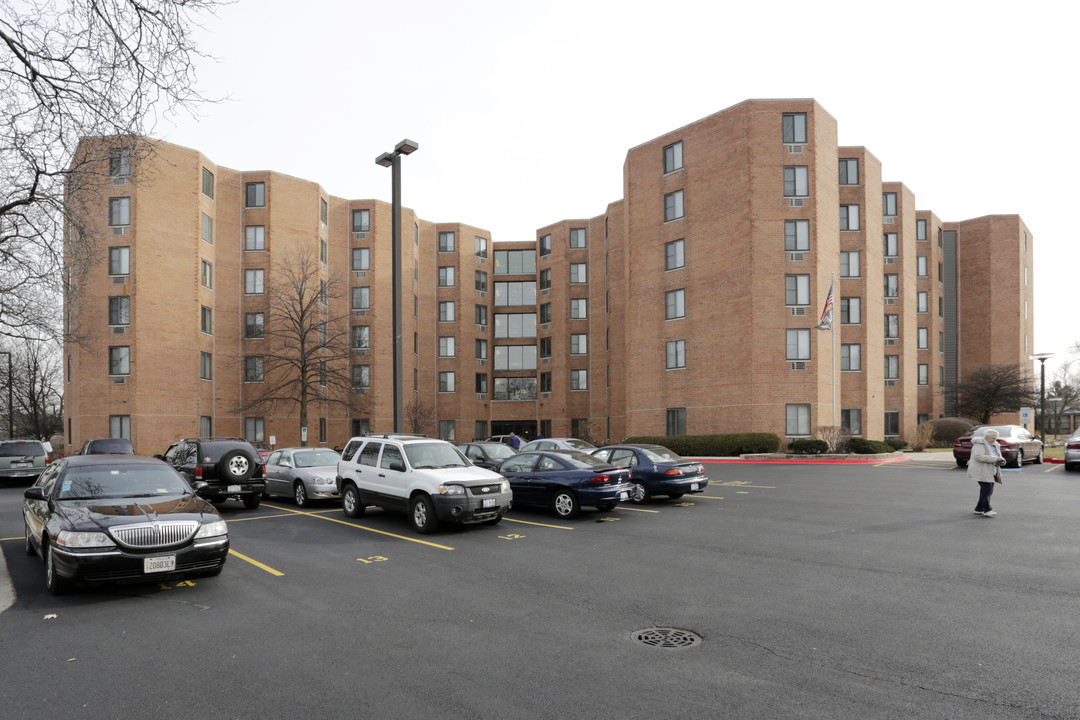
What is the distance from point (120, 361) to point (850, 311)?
4291 centimetres

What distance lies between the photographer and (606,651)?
5.93 m

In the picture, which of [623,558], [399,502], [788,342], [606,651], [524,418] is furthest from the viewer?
[524,418]

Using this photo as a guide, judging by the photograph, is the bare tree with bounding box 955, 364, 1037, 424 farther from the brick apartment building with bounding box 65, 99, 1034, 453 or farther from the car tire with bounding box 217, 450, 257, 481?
the car tire with bounding box 217, 450, 257, 481

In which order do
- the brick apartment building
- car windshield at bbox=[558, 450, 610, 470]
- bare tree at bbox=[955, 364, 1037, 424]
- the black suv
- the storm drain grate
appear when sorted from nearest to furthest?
1. the storm drain grate
2. car windshield at bbox=[558, 450, 610, 470]
3. the black suv
4. the brick apartment building
5. bare tree at bbox=[955, 364, 1037, 424]

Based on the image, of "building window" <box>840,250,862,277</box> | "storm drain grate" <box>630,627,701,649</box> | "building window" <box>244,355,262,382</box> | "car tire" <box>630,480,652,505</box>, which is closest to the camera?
"storm drain grate" <box>630,627,701,649</box>

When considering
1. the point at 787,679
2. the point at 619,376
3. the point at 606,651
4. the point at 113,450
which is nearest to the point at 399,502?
the point at 606,651

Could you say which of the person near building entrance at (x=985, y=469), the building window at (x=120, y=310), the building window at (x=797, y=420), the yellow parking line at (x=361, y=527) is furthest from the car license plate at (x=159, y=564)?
the building window at (x=120, y=310)

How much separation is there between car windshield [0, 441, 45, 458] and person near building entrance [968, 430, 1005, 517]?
98.8 feet

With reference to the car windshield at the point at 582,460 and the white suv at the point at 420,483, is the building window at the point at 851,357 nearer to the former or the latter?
the car windshield at the point at 582,460

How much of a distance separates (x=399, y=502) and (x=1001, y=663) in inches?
397

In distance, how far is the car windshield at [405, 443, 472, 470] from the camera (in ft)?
43.8

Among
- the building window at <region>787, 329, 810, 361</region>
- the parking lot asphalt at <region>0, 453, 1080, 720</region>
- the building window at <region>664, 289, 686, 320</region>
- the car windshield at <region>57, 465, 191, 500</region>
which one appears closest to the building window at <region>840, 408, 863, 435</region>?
the building window at <region>787, 329, 810, 361</region>

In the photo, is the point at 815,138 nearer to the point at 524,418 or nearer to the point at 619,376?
the point at 619,376

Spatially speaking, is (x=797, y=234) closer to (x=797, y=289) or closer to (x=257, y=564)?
(x=797, y=289)
